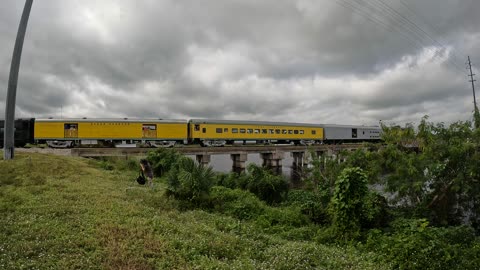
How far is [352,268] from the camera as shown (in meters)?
4.61

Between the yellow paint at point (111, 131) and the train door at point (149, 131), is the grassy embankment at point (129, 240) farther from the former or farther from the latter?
the train door at point (149, 131)

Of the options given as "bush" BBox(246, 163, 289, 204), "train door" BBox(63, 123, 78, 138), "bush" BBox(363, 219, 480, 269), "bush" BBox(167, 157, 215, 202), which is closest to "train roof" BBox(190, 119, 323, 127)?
"train door" BBox(63, 123, 78, 138)

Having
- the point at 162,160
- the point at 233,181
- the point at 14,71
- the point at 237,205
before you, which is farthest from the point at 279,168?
the point at 14,71

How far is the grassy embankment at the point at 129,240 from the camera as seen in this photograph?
4.18 metres

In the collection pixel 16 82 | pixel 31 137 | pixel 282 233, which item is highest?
pixel 16 82

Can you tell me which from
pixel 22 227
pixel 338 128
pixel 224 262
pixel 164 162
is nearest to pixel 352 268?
pixel 224 262

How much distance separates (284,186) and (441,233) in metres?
7.16

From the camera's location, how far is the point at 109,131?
26.2 meters

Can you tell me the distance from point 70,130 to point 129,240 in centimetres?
2449

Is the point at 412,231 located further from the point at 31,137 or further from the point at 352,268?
the point at 31,137

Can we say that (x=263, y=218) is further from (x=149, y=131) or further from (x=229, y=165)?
(x=229, y=165)

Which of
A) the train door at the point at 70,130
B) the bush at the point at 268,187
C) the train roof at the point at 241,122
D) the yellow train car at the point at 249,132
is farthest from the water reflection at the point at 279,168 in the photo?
the train door at the point at 70,130

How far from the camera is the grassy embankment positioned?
418 cm

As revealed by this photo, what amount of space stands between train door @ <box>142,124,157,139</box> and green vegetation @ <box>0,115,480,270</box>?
48.2 ft
